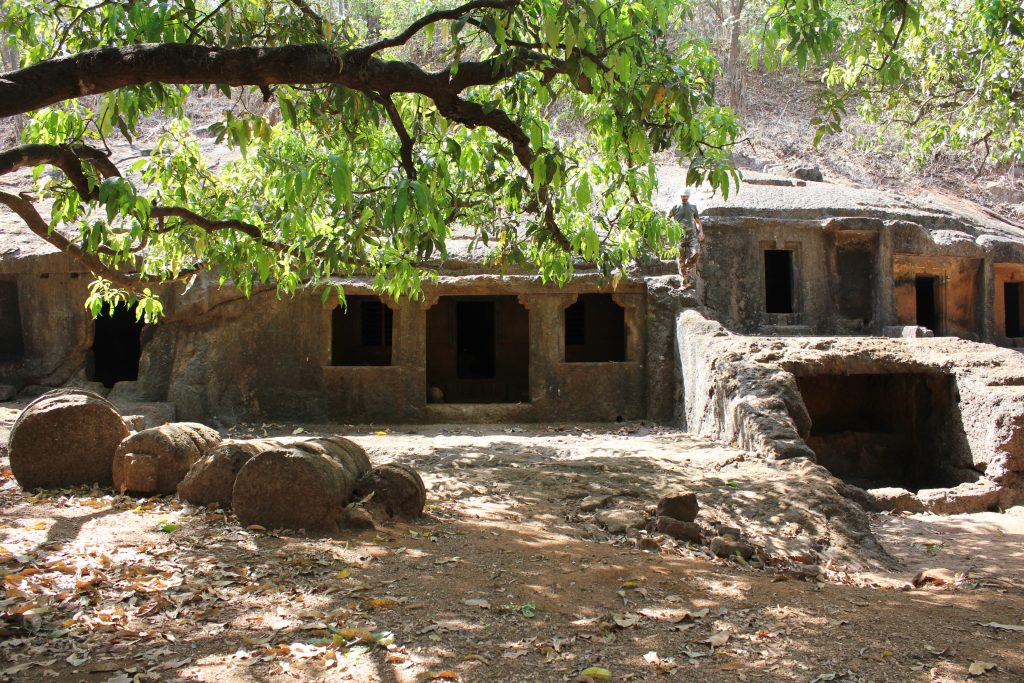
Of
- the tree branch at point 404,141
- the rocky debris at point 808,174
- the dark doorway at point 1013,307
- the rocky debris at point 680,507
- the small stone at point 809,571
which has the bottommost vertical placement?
the small stone at point 809,571

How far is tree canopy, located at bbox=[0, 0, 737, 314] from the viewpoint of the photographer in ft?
13.4

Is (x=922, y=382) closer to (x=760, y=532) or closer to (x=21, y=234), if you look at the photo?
(x=760, y=532)

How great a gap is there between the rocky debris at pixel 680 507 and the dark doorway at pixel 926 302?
10524 millimetres

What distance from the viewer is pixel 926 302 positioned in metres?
17.0

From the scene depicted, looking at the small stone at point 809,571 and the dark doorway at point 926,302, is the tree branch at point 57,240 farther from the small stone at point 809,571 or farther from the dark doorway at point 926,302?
the dark doorway at point 926,302

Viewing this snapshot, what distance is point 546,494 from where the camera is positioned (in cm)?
770

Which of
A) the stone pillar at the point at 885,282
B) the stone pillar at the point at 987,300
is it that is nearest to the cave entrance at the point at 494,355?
the stone pillar at the point at 885,282

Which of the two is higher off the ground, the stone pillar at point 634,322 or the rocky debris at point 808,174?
the rocky debris at point 808,174

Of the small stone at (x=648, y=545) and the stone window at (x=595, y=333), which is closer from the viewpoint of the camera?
the small stone at (x=648, y=545)

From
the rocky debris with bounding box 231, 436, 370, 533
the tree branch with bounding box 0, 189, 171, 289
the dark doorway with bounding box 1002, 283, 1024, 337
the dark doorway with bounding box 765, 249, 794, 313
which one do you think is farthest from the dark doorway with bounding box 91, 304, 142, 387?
the dark doorway with bounding box 1002, 283, 1024, 337

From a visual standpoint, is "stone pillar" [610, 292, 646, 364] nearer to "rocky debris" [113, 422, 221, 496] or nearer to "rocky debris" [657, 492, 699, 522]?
"rocky debris" [657, 492, 699, 522]

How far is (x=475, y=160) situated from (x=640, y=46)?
4.33 feet

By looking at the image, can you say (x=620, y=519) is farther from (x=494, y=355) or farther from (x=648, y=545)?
(x=494, y=355)

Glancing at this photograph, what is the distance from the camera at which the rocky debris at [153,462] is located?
6625 mm
